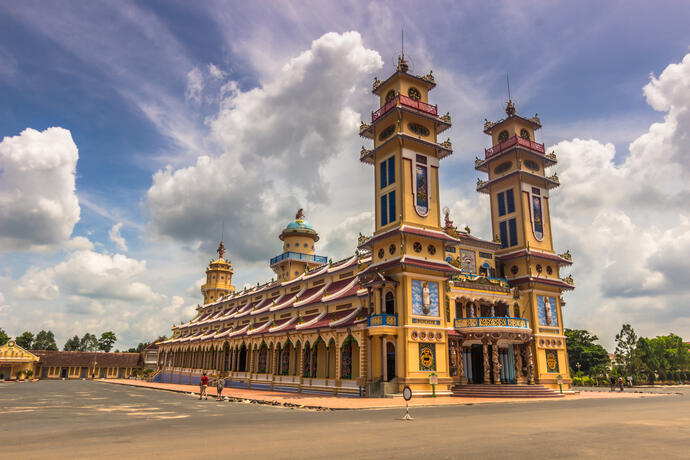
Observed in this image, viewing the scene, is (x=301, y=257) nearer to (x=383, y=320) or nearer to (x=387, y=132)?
(x=387, y=132)

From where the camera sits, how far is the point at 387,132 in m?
36.7

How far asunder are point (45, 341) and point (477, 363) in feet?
457

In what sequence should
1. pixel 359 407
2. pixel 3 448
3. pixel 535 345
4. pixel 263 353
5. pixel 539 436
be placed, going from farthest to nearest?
pixel 263 353 → pixel 535 345 → pixel 359 407 → pixel 539 436 → pixel 3 448

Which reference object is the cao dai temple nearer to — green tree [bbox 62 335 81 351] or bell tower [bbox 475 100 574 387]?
bell tower [bbox 475 100 574 387]

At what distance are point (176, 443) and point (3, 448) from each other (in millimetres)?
3657

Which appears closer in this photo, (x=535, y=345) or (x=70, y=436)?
(x=70, y=436)

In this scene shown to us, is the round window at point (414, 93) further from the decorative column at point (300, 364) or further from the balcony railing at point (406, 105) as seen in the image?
the decorative column at point (300, 364)

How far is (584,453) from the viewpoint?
9250mm

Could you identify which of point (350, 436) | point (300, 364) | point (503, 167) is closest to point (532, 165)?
point (503, 167)

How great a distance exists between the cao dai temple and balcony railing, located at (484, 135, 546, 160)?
0.13 m

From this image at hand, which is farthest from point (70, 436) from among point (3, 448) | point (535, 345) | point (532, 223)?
point (532, 223)

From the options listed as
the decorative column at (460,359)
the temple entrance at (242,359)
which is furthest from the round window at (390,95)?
the temple entrance at (242,359)

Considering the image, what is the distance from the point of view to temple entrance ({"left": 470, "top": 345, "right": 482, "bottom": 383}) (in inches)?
1391

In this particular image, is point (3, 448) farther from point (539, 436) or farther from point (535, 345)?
point (535, 345)
